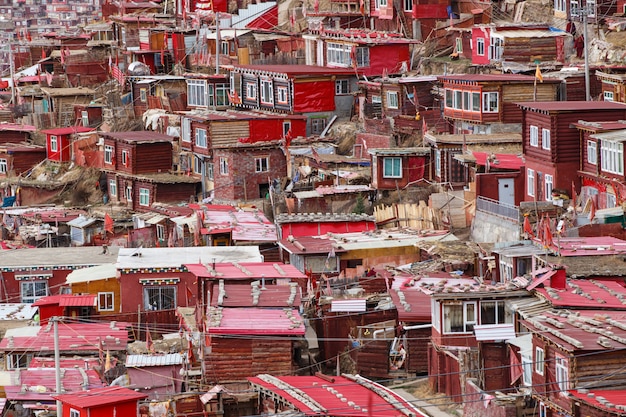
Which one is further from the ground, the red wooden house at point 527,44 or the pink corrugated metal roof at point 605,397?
the red wooden house at point 527,44

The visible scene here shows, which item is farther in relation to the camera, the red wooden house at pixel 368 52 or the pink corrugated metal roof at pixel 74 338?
the red wooden house at pixel 368 52

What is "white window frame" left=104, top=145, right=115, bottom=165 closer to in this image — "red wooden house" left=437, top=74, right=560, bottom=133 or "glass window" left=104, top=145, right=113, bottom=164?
"glass window" left=104, top=145, right=113, bottom=164

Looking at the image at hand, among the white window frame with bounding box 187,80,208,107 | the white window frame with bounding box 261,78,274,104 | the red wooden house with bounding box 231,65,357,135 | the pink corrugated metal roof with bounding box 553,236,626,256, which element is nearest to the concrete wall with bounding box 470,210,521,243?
the pink corrugated metal roof with bounding box 553,236,626,256

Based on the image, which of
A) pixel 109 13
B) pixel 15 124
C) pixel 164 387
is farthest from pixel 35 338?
pixel 109 13

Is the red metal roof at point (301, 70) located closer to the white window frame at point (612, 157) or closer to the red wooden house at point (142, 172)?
the red wooden house at point (142, 172)

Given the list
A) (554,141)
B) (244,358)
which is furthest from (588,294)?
(554,141)

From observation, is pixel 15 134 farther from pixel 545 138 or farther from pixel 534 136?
pixel 545 138

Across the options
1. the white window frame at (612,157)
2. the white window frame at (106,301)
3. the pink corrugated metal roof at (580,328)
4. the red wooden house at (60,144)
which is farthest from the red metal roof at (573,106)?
the red wooden house at (60,144)
